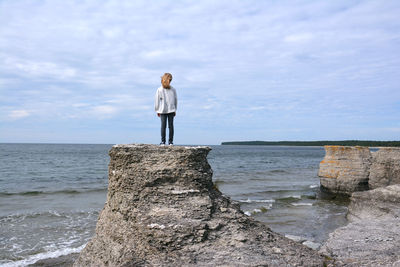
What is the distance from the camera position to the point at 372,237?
5.75m

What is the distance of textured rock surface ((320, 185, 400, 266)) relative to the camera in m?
4.64

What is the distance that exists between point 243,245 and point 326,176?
11.7 meters

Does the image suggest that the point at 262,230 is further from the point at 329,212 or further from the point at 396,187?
the point at 329,212

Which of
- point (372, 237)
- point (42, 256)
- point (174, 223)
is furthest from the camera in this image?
point (42, 256)

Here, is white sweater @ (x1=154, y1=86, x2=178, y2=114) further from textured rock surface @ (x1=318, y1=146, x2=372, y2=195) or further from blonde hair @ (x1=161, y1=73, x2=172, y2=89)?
textured rock surface @ (x1=318, y1=146, x2=372, y2=195)

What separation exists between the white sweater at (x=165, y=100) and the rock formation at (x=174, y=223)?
1571mm

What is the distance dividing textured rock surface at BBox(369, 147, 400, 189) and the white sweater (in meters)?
9.59

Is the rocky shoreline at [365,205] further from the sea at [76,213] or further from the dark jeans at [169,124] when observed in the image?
the dark jeans at [169,124]

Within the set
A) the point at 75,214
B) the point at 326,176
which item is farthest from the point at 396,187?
the point at 75,214

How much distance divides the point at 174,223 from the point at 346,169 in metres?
11.9

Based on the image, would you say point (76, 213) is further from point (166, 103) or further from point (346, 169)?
point (346, 169)

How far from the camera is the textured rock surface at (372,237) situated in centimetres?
464

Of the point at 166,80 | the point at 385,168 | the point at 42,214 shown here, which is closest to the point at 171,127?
the point at 166,80

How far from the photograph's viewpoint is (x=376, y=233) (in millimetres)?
5988
